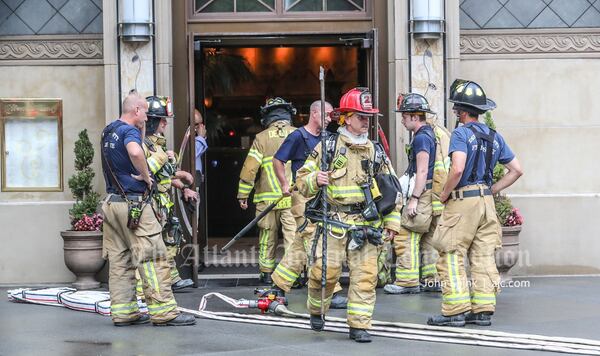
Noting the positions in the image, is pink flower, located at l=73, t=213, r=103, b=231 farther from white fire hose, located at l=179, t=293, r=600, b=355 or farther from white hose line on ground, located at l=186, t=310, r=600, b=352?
white hose line on ground, located at l=186, t=310, r=600, b=352

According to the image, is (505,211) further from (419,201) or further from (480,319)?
(480,319)

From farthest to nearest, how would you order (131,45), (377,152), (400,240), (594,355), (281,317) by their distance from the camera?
(131,45), (400,240), (281,317), (377,152), (594,355)

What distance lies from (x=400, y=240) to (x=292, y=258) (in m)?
1.85

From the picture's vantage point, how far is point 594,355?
852cm

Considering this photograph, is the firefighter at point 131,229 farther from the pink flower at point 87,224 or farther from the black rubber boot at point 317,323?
the pink flower at point 87,224

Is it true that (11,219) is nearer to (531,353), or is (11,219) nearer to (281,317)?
(281,317)

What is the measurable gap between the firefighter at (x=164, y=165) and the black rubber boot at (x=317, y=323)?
7.62ft

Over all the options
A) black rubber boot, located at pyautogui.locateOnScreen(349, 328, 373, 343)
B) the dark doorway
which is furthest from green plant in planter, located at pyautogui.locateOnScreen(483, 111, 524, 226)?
the dark doorway

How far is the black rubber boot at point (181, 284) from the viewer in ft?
40.6

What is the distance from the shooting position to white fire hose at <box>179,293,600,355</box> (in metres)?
8.84

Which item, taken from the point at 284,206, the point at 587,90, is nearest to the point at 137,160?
the point at 284,206

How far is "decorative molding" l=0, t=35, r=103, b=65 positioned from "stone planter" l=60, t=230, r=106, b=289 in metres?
2.25

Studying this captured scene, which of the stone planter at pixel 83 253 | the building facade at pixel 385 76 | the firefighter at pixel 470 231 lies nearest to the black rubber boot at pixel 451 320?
the firefighter at pixel 470 231

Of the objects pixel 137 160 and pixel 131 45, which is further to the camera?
pixel 131 45
